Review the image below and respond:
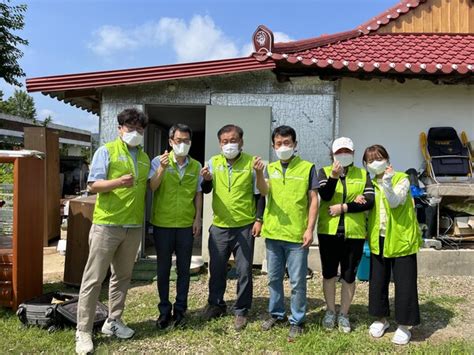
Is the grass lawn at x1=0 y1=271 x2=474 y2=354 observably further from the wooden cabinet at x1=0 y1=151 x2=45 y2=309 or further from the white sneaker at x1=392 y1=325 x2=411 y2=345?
the wooden cabinet at x1=0 y1=151 x2=45 y2=309

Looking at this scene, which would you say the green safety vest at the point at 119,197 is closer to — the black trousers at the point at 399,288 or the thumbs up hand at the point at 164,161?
the thumbs up hand at the point at 164,161

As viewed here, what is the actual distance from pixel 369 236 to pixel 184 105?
11.4ft

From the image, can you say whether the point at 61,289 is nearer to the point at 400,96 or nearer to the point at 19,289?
the point at 19,289

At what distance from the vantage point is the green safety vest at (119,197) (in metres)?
3.33

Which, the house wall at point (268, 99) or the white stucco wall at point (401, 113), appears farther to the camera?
the white stucco wall at point (401, 113)

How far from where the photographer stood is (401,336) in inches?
140

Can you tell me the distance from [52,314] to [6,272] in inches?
31.5

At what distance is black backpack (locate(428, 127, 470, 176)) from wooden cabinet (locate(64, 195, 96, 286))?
4860 millimetres

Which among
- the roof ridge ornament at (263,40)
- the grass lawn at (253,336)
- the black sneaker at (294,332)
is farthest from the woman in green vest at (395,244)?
the roof ridge ornament at (263,40)

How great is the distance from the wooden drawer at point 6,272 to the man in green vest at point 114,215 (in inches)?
50.3

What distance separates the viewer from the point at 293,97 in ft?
19.8

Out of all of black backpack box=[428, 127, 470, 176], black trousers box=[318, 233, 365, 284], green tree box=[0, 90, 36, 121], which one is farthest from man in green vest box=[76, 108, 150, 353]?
green tree box=[0, 90, 36, 121]

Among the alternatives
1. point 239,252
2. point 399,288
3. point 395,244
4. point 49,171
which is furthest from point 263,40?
point 49,171

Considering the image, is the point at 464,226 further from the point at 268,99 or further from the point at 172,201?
the point at 172,201
